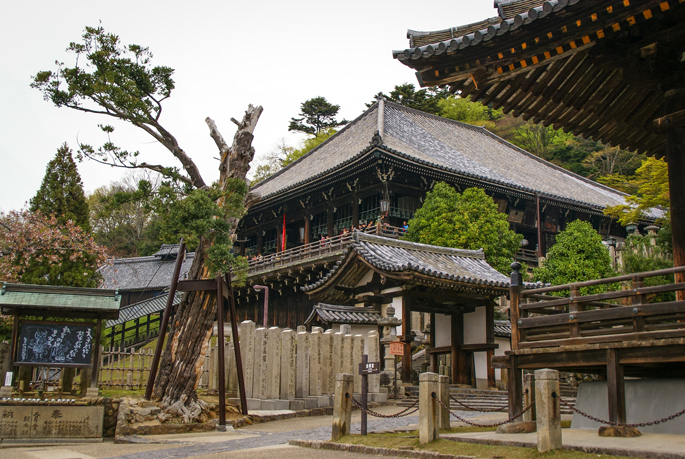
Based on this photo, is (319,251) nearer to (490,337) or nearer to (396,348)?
(490,337)

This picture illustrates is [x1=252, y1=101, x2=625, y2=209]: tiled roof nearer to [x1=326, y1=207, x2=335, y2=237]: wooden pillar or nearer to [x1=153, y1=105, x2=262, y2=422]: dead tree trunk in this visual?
[x1=326, y1=207, x2=335, y2=237]: wooden pillar

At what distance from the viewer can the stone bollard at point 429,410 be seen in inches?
284

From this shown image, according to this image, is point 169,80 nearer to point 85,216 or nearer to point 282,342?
point 282,342

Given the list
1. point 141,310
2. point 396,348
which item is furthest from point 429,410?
point 141,310

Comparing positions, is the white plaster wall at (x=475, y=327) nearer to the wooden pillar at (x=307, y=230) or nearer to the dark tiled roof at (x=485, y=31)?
the dark tiled roof at (x=485, y=31)

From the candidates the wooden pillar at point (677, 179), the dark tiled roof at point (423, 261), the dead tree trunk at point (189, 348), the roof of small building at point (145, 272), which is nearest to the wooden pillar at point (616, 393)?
the wooden pillar at point (677, 179)

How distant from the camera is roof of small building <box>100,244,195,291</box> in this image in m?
45.4

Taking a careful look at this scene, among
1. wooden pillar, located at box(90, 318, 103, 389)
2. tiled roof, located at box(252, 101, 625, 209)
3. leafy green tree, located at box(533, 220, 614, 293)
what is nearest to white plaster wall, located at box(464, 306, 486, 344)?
leafy green tree, located at box(533, 220, 614, 293)

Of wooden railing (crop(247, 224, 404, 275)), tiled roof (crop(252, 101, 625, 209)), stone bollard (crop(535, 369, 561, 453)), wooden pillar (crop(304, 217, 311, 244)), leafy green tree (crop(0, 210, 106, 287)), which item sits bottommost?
stone bollard (crop(535, 369, 561, 453))

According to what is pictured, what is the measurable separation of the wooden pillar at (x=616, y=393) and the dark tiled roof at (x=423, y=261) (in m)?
8.78

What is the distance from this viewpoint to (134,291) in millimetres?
45531

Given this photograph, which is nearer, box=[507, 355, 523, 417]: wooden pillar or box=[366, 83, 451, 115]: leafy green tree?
box=[507, 355, 523, 417]: wooden pillar

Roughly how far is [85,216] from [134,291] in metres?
24.8

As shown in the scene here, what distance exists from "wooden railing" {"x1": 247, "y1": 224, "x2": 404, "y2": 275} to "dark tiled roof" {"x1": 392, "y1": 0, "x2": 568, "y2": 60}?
17.3 m
